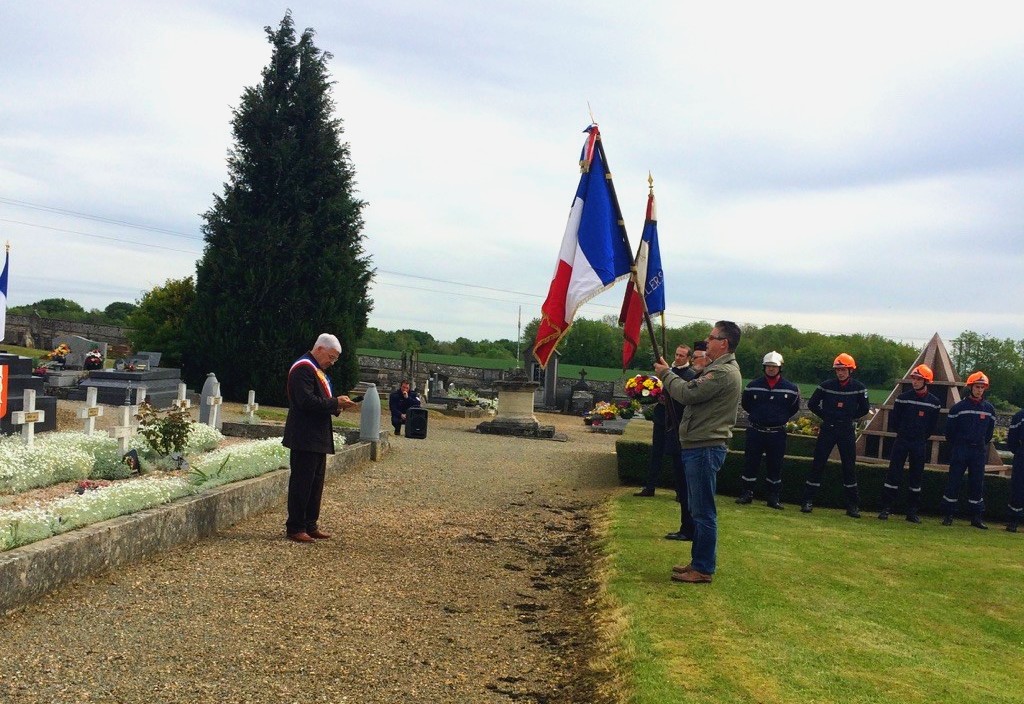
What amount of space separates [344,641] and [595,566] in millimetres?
2663

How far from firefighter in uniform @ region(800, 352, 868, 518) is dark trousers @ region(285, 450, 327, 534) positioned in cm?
601

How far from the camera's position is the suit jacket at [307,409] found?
7.71 meters


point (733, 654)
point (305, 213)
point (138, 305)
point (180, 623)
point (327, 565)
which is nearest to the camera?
point (733, 654)

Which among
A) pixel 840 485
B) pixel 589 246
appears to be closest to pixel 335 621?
pixel 589 246

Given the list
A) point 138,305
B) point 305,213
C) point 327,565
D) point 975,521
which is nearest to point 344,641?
point 327,565

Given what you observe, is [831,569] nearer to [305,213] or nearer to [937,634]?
[937,634]

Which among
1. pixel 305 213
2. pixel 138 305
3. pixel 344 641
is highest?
pixel 305 213

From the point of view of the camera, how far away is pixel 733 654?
4.88 metres

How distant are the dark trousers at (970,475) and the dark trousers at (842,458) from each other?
106cm

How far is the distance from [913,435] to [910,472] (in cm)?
52

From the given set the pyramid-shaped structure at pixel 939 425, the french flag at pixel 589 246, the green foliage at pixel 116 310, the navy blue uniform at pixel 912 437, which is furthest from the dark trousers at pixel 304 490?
the green foliage at pixel 116 310

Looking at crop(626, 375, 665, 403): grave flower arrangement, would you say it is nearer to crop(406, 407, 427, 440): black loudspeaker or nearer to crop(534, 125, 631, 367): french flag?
crop(534, 125, 631, 367): french flag

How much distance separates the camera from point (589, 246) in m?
8.20

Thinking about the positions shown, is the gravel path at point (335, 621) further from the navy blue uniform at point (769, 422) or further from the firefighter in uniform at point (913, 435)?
the firefighter in uniform at point (913, 435)
